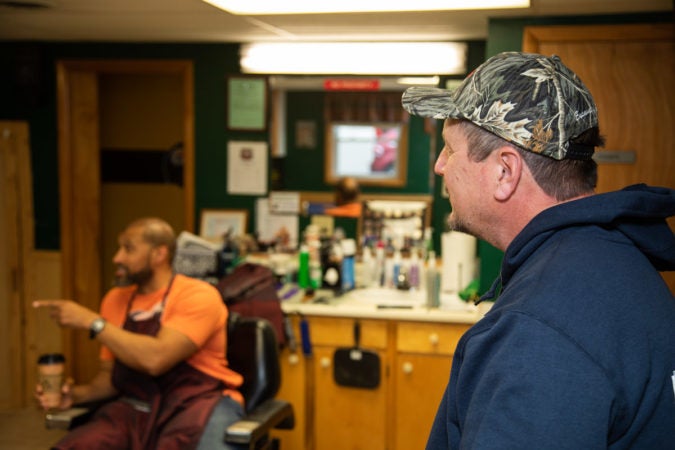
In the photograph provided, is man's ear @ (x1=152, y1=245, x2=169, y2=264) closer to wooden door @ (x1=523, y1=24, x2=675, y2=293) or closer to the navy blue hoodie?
wooden door @ (x1=523, y1=24, x2=675, y2=293)

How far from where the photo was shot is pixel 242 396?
2.91 m

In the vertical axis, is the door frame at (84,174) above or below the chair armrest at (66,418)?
above

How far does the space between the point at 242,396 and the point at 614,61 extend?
7.22ft

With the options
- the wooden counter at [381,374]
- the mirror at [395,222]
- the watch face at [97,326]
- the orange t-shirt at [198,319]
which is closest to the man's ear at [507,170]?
the orange t-shirt at [198,319]

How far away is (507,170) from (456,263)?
2.85 m

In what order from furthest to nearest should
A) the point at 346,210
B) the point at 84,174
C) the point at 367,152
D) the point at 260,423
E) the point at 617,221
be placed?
the point at 84,174, the point at 367,152, the point at 346,210, the point at 260,423, the point at 617,221

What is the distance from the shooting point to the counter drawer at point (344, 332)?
3.66m

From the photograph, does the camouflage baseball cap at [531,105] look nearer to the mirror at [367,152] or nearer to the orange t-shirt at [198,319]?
the orange t-shirt at [198,319]

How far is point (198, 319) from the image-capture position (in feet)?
9.26

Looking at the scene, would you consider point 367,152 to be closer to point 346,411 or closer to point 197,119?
point 197,119

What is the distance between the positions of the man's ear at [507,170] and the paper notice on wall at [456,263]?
2795 millimetres

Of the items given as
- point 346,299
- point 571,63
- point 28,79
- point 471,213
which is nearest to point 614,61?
point 571,63

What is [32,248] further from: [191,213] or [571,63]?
[571,63]

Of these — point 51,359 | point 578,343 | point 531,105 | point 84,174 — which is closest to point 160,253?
point 51,359
